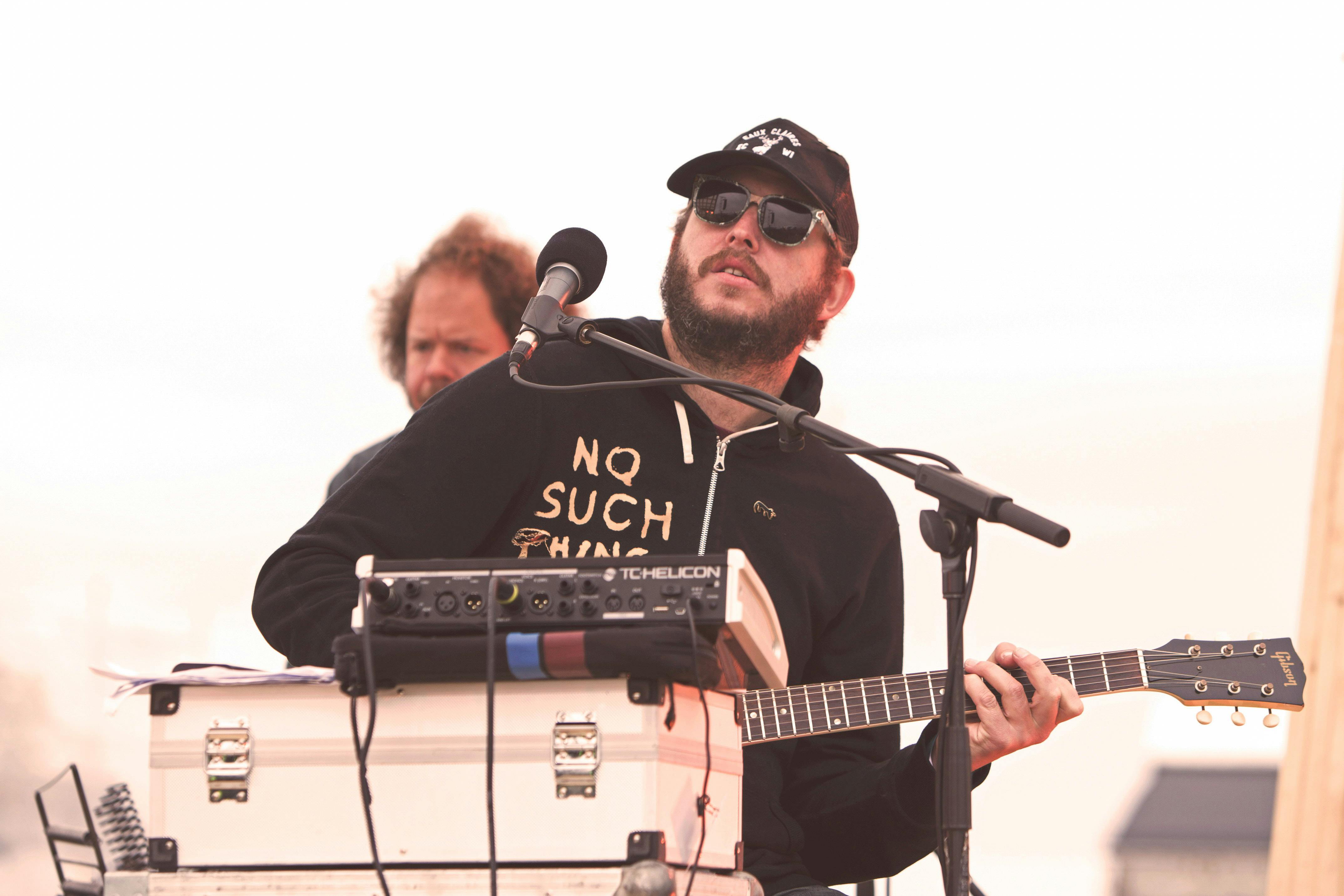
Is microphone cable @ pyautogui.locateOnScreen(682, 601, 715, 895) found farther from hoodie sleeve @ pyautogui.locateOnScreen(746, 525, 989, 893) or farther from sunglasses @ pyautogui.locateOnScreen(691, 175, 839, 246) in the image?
sunglasses @ pyautogui.locateOnScreen(691, 175, 839, 246)

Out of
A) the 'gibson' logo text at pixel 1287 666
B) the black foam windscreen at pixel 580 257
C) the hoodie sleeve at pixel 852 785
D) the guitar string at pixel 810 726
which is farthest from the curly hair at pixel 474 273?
the 'gibson' logo text at pixel 1287 666

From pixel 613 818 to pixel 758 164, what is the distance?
5.22ft

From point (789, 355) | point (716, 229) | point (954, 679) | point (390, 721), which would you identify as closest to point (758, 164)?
point (716, 229)

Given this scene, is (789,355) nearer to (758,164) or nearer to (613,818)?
(758,164)

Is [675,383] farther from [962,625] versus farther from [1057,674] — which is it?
[1057,674]

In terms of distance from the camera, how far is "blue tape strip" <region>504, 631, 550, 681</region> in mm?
1448

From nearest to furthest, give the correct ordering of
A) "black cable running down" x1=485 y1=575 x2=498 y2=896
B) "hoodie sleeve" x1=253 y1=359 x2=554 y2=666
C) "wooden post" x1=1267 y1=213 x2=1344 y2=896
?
"black cable running down" x1=485 y1=575 x2=498 y2=896, "hoodie sleeve" x1=253 y1=359 x2=554 y2=666, "wooden post" x1=1267 y1=213 x2=1344 y2=896

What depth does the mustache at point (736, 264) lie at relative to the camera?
8.93ft

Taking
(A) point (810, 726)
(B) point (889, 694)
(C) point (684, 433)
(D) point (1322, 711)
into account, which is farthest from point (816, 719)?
(D) point (1322, 711)

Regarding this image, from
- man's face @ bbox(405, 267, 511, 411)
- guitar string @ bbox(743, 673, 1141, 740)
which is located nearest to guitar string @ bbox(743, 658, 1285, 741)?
guitar string @ bbox(743, 673, 1141, 740)

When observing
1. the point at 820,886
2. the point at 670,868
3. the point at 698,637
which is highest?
the point at 698,637

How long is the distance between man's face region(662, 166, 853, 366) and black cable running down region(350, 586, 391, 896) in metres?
1.37

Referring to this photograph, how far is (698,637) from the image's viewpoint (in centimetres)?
150

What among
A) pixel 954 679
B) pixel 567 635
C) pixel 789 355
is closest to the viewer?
pixel 567 635
